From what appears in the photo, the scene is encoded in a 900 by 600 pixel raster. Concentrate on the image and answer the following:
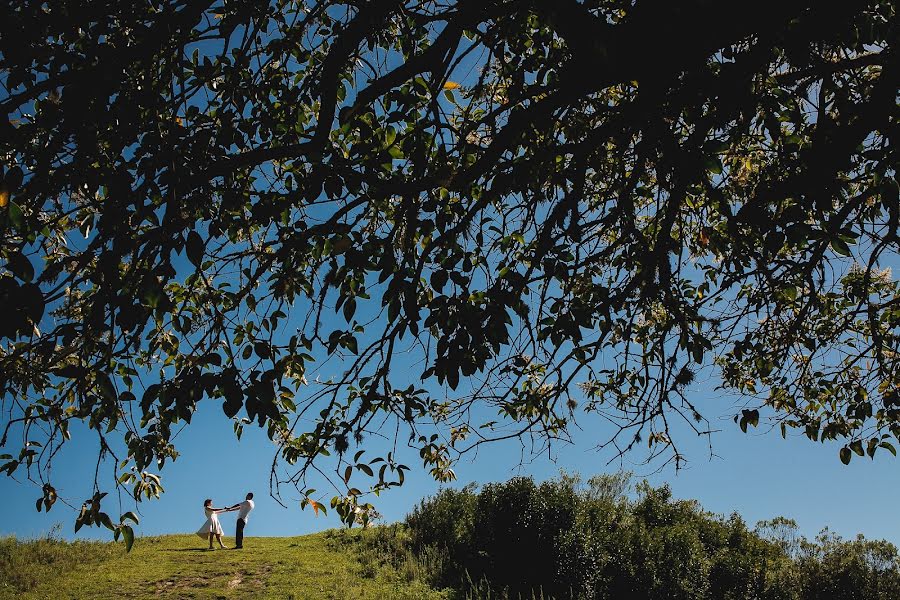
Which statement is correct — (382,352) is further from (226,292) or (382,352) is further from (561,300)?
(226,292)

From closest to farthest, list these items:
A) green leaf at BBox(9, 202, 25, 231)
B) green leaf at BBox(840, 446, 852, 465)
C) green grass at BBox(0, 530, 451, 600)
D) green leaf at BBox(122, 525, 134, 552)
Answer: green leaf at BBox(9, 202, 25, 231) < green leaf at BBox(122, 525, 134, 552) < green leaf at BBox(840, 446, 852, 465) < green grass at BBox(0, 530, 451, 600)

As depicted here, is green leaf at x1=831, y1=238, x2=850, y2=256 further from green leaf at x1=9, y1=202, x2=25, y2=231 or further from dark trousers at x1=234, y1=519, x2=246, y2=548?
dark trousers at x1=234, y1=519, x2=246, y2=548

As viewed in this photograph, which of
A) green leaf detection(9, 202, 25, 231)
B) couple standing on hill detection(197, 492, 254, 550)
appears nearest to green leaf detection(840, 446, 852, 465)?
green leaf detection(9, 202, 25, 231)

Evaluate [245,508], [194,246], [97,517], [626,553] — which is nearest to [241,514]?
[245,508]

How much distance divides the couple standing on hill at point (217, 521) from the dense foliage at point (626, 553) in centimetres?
507

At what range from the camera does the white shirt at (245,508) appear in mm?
16562

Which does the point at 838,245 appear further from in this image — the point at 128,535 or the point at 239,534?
the point at 239,534

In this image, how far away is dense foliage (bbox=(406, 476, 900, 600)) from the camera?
13.6 meters

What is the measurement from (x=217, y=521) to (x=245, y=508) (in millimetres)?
905

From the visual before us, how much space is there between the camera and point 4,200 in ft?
6.12

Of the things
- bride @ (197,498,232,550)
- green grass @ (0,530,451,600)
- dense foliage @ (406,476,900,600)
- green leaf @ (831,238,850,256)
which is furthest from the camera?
bride @ (197,498,232,550)

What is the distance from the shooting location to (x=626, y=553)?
1405cm

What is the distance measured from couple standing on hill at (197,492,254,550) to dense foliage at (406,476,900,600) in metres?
5.07

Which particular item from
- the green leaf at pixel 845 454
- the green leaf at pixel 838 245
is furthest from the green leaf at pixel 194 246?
the green leaf at pixel 845 454
